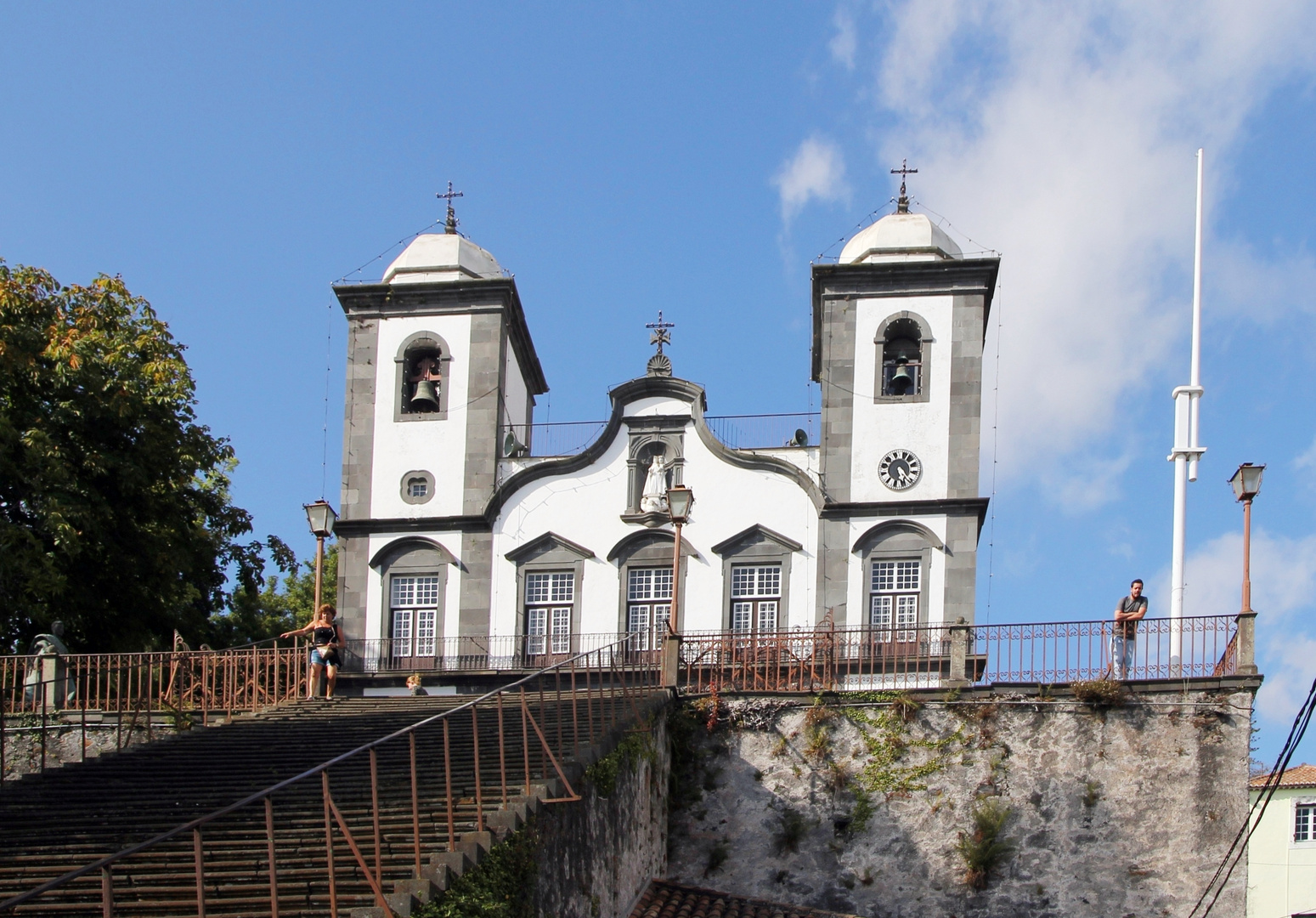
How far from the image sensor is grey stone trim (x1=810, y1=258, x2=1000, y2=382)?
28.8 meters

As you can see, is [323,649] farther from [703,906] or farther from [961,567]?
[961,567]

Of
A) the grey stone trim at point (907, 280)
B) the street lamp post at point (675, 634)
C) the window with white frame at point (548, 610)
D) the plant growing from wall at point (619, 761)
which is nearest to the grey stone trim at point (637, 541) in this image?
the window with white frame at point (548, 610)

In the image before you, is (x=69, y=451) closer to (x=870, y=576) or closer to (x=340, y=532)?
(x=340, y=532)

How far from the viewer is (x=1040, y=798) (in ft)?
73.6

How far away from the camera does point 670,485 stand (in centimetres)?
2870

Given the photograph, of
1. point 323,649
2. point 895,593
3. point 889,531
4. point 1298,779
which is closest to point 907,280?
point 889,531

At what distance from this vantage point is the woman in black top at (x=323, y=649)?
23.5 m

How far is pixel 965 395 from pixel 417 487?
8944mm

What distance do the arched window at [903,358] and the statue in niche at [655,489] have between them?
361cm

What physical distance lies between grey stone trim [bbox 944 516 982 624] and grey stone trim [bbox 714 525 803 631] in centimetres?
231

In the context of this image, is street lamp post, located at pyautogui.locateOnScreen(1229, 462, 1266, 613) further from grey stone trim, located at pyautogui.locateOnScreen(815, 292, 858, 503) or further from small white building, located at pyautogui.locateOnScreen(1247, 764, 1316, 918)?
small white building, located at pyautogui.locateOnScreen(1247, 764, 1316, 918)

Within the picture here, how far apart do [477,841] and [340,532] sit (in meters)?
15.8

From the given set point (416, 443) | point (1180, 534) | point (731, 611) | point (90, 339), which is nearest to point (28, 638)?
point (90, 339)

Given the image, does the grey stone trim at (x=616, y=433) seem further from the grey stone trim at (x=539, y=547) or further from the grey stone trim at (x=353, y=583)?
the grey stone trim at (x=353, y=583)
